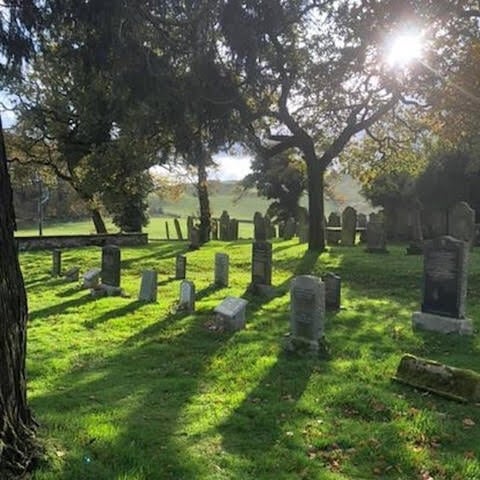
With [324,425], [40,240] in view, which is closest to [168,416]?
[324,425]

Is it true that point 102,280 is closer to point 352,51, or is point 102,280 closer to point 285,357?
point 285,357

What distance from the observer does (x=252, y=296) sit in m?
13.4

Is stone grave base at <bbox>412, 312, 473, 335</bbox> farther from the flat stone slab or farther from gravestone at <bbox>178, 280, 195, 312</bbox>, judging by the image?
gravestone at <bbox>178, 280, 195, 312</bbox>

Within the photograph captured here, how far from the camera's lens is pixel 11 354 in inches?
171

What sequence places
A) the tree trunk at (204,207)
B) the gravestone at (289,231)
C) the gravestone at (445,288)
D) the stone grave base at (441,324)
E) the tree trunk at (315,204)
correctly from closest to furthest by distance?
the stone grave base at (441,324) → the gravestone at (445,288) → the tree trunk at (315,204) → the tree trunk at (204,207) → the gravestone at (289,231)

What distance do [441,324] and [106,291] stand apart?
7.63 m

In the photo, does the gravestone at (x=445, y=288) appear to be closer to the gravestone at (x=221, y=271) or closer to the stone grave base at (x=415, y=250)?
the gravestone at (x=221, y=271)

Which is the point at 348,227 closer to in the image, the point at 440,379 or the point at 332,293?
the point at 332,293

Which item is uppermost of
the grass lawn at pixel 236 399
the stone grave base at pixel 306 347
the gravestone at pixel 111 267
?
the gravestone at pixel 111 267

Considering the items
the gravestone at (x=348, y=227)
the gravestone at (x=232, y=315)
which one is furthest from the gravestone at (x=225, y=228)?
the gravestone at (x=232, y=315)

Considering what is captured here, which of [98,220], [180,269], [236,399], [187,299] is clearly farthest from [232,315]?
[98,220]

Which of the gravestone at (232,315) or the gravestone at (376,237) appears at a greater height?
the gravestone at (376,237)

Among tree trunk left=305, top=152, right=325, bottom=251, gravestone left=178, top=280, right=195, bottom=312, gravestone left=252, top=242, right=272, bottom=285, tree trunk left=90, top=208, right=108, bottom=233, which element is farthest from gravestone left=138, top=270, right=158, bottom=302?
tree trunk left=90, top=208, right=108, bottom=233

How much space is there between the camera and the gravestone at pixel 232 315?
9.86 metres
